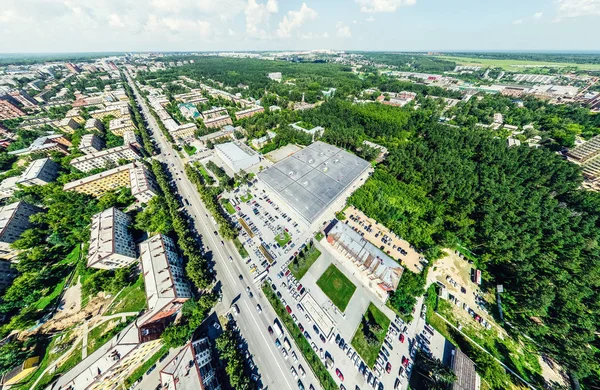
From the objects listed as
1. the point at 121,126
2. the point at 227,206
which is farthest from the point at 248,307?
the point at 121,126

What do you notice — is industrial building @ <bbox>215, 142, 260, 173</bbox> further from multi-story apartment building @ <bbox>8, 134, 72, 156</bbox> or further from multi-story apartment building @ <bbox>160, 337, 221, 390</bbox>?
multi-story apartment building @ <bbox>8, 134, 72, 156</bbox>

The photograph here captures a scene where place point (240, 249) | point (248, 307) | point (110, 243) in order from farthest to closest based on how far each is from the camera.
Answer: point (240, 249), point (110, 243), point (248, 307)

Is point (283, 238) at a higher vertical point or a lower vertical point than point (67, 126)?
lower

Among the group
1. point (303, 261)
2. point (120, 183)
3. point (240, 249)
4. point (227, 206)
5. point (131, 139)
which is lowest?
point (303, 261)

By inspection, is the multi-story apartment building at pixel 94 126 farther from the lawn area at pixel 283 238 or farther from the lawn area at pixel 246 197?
the lawn area at pixel 283 238

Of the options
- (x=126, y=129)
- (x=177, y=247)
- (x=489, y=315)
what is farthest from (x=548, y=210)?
(x=126, y=129)

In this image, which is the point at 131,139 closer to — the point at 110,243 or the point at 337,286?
the point at 110,243

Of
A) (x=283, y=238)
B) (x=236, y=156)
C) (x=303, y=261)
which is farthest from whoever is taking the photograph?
(x=236, y=156)
